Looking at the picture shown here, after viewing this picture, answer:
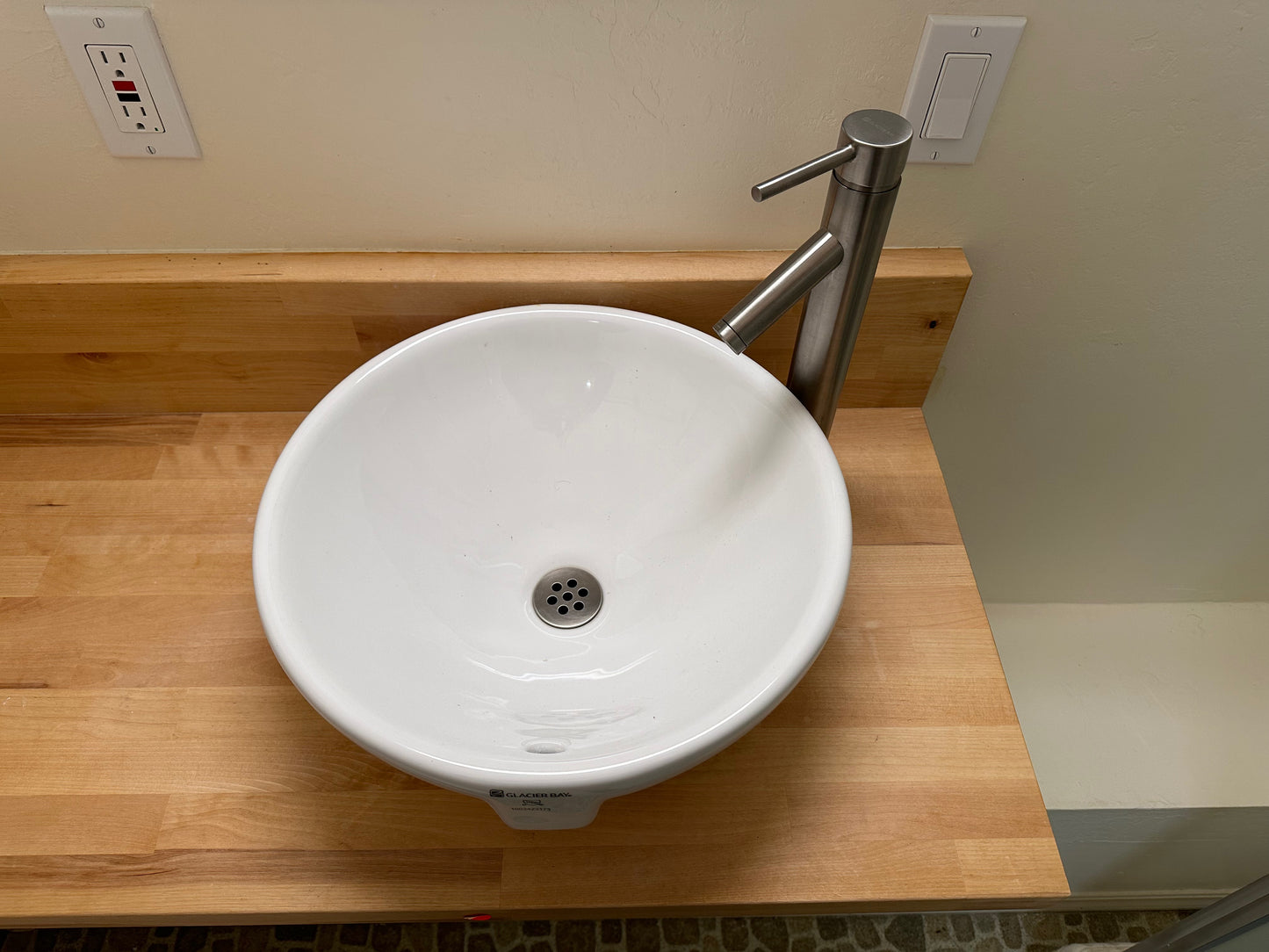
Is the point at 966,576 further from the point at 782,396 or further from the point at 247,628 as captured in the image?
the point at 247,628

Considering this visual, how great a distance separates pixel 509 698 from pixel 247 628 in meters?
0.25

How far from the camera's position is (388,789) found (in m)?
0.61

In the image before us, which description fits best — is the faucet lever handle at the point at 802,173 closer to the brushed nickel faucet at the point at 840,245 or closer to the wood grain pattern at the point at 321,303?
the brushed nickel faucet at the point at 840,245

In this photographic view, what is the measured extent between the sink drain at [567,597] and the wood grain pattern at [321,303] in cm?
25

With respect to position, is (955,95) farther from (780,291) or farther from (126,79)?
(126,79)

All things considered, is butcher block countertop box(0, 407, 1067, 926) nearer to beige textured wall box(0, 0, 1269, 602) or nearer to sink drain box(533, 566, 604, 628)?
sink drain box(533, 566, 604, 628)

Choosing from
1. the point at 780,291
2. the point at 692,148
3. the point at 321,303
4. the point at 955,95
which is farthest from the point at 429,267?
the point at 955,95

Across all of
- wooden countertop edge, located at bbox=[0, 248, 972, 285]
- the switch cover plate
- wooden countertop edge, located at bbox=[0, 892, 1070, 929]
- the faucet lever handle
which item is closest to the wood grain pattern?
wooden countertop edge, located at bbox=[0, 248, 972, 285]

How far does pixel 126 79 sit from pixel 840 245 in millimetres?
569

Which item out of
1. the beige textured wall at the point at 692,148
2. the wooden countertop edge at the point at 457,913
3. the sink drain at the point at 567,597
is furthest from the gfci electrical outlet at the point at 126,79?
the wooden countertop edge at the point at 457,913

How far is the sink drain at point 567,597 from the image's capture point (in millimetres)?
666

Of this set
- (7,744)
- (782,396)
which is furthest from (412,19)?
(7,744)

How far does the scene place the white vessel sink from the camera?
0.50 metres

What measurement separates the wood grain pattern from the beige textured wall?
26 millimetres
